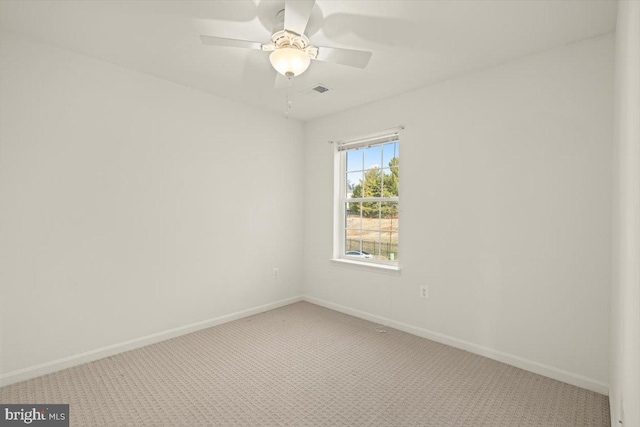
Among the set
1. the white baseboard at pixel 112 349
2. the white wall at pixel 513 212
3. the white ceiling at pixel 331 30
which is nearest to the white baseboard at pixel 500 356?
the white wall at pixel 513 212

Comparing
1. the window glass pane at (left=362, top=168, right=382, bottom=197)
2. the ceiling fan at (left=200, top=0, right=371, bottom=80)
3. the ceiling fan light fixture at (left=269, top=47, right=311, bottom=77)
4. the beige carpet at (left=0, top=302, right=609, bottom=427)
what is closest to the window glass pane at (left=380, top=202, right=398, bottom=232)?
the window glass pane at (left=362, top=168, right=382, bottom=197)

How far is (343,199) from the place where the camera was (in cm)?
408

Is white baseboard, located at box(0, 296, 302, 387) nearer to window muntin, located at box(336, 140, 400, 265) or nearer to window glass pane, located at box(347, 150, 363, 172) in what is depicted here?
window muntin, located at box(336, 140, 400, 265)

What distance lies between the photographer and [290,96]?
343 cm

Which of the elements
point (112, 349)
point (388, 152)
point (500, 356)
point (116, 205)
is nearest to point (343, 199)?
point (388, 152)

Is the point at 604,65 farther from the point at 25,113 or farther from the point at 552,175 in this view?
the point at 25,113

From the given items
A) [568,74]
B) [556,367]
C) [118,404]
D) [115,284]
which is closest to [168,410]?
[118,404]

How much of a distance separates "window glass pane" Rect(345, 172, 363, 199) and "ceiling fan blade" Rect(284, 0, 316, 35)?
2.21 m

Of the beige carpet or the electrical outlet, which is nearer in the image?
the beige carpet

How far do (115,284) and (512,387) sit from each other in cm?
315

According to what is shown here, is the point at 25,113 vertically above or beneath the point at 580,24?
beneath

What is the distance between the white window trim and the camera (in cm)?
360

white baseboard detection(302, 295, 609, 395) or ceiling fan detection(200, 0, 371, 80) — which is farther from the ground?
ceiling fan detection(200, 0, 371, 80)

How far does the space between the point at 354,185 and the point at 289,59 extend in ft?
7.32
